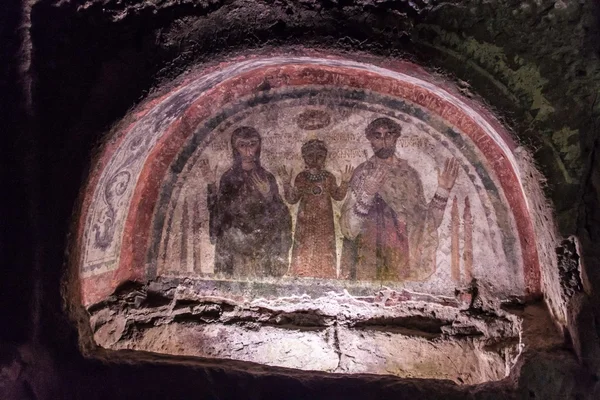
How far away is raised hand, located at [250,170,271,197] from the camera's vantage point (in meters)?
3.67

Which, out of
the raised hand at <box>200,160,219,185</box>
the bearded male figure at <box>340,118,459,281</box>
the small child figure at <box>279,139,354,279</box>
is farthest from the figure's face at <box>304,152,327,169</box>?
the raised hand at <box>200,160,219,185</box>

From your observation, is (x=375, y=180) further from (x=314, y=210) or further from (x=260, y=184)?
(x=260, y=184)

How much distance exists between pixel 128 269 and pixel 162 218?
1.41 ft

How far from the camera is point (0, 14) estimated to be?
2980mm

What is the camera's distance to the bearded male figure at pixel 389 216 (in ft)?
11.5

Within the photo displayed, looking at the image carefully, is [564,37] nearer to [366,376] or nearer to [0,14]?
[366,376]

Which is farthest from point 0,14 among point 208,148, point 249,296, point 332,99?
point 249,296

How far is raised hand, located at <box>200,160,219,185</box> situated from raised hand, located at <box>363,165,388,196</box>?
1072mm

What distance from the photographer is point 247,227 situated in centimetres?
374

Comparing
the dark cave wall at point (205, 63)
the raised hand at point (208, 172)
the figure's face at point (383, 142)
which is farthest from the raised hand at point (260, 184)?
the dark cave wall at point (205, 63)

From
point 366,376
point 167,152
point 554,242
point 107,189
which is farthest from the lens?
point 167,152

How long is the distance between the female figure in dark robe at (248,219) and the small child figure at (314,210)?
0.09 metres

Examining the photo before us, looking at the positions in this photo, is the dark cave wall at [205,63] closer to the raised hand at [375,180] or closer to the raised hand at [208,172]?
the raised hand at [208,172]

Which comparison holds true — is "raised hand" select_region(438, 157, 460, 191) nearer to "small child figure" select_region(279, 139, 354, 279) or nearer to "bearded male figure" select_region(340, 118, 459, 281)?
"bearded male figure" select_region(340, 118, 459, 281)
